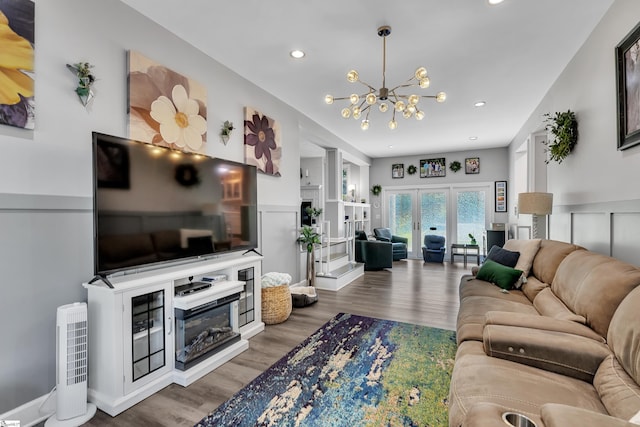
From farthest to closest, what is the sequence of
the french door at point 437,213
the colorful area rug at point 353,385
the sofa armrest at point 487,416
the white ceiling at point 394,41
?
the french door at point 437,213 < the white ceiling at point 394,41 < the colorful area rug at point 353,385 < the sofa armrest at point 487,416

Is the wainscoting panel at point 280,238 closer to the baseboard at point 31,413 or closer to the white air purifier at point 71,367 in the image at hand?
the white air purifier at point 71,367

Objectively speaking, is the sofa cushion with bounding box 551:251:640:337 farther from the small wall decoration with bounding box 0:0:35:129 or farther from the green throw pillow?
the small wall decoration with bounding box 0:0:35:129

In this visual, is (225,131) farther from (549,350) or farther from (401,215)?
(401,215)

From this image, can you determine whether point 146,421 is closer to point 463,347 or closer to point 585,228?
point 463,347

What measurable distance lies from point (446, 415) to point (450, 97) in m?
3.76

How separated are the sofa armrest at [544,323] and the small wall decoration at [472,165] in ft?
21.7

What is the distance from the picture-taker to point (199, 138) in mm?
2822

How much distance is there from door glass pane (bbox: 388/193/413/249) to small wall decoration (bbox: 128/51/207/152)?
21.2 ft

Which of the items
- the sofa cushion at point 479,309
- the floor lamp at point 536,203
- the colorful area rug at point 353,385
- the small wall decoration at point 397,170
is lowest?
the colorful area rug at point 353,385

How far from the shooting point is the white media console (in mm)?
A: 1854

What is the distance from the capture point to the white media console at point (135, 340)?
185 centimetres

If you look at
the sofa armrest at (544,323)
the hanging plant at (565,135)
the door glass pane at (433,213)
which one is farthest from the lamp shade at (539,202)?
the door glass pane at (433,213)

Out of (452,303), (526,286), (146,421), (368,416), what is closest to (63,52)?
(146,421)

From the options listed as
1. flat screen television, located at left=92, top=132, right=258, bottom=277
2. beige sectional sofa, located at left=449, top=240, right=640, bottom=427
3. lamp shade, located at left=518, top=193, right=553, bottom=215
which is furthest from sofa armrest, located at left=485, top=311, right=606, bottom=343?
flat screen television, located at left=92, top=132, right=258, bottom=277
